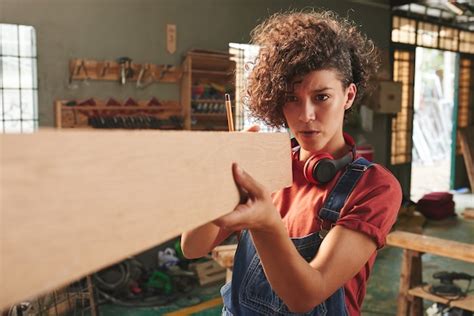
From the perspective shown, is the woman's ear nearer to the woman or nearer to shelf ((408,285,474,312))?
the woman

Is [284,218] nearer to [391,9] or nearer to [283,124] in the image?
[283,124]

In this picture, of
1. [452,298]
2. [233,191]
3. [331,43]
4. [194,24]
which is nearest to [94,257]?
[233,191]

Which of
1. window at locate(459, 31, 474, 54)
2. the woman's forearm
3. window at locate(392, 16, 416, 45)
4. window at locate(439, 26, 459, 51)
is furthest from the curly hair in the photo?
window at locate(459, 31, 474, 54)

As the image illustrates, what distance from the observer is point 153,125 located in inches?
179

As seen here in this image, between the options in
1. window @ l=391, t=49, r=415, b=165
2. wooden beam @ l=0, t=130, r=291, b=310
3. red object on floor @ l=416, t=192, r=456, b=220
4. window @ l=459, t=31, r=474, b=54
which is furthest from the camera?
window @ l=459, t=31, r=474, b=54

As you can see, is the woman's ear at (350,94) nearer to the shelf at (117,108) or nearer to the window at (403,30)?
the shelf at (117,108)

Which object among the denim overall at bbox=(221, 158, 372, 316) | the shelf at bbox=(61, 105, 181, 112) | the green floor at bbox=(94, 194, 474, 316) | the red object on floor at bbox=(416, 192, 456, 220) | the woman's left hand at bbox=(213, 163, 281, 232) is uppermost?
the shelf at bbox=(61, 105, 181, 112)

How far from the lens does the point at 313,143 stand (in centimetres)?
117

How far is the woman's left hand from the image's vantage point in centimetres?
80

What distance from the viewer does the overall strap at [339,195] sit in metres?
1.09

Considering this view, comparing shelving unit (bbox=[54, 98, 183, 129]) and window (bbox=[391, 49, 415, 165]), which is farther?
window (bbox=[391, 49, 415, 165])

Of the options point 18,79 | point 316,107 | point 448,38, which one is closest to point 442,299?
point 316,107

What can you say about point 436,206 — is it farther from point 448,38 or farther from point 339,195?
point 339,195

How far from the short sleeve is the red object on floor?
6.23 metres
